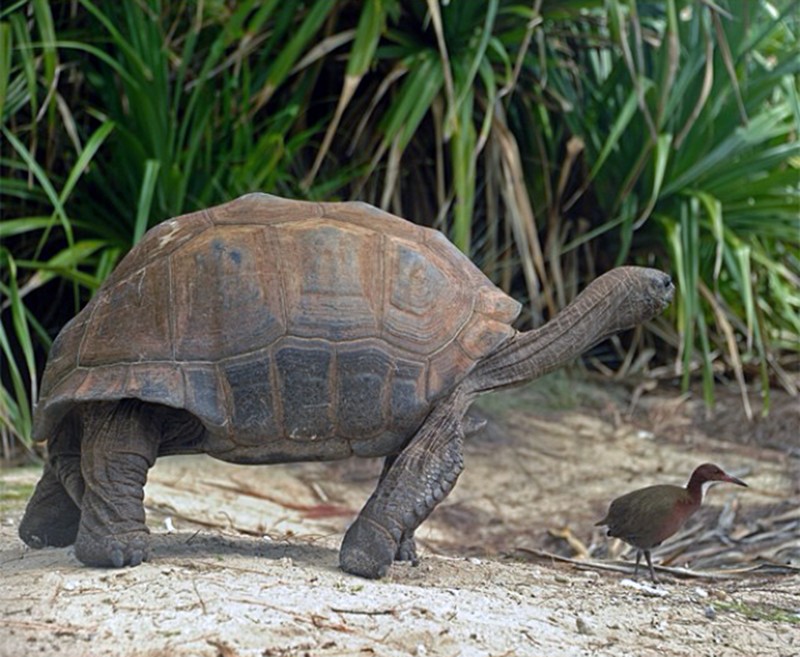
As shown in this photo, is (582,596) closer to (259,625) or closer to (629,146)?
(259,625)

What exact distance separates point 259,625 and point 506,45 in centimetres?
491

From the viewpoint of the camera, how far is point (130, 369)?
12.1ft

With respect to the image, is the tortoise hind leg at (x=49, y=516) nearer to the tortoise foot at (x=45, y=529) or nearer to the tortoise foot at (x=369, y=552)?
the tortoise foot at (x=45, y=529)

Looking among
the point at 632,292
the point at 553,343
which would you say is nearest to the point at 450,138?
the point at 632,292

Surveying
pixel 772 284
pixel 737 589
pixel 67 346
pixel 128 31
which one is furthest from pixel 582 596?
pixel 772 284

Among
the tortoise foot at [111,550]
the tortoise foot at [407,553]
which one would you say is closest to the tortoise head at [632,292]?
the tortoise foot at [407,553]

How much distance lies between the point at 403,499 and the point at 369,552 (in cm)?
18

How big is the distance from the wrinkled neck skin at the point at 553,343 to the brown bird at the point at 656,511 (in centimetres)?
57

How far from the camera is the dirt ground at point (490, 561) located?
309cm

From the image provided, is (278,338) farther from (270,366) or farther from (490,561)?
(490,561)

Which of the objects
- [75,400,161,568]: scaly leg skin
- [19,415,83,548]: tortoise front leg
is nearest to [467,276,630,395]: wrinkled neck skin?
[75,400,161,568]: scaly leg skin

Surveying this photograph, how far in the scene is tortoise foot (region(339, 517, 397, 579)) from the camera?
375cm

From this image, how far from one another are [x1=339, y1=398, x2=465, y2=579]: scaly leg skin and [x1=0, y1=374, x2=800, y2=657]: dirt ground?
3.3 inches

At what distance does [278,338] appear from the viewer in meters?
3.72
